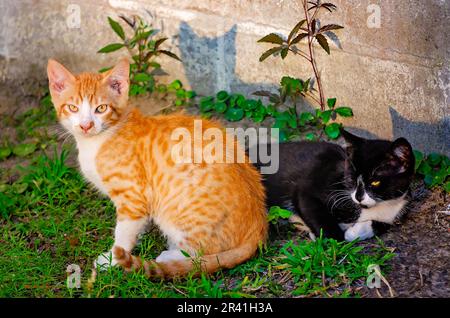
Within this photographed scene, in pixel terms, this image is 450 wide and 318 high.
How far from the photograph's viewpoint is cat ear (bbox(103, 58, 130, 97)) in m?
3.94

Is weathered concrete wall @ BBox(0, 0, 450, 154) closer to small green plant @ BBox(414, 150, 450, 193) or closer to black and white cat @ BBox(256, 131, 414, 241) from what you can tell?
small green plant @ BBox(414, 150, 450, 193)

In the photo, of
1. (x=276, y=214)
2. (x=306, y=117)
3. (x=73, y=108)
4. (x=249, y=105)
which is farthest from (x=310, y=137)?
(x=73, y=108)

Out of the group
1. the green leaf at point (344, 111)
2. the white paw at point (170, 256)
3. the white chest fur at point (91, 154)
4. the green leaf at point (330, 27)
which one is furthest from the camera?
the green leaf at point (344, 111)

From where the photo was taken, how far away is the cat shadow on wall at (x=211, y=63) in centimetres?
528

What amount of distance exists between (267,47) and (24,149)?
6.80ft

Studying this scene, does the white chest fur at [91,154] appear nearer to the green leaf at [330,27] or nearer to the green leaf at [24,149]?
the green leaf at [24,149]

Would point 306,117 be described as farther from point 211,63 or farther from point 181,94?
point 181,94

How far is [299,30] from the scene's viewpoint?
4.86 m

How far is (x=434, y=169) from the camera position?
179 inches

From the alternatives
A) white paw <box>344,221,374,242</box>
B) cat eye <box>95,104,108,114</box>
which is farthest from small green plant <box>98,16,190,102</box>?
white paw <box>344,221,374,242</box>

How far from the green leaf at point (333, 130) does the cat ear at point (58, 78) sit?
1.88m

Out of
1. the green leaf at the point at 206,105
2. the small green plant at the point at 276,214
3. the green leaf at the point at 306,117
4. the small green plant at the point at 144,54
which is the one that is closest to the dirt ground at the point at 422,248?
the small green plant at the point at 276,214

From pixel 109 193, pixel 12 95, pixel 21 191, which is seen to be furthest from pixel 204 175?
pixel 12 95
